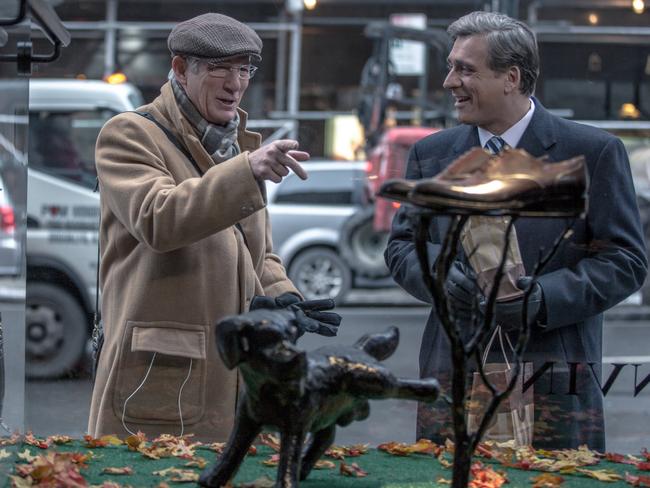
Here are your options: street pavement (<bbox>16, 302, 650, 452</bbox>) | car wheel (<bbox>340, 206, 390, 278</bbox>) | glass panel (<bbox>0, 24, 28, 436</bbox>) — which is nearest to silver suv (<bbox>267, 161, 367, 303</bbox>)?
car wheel (<bbox>340, 206, 390, 278</bbox>)

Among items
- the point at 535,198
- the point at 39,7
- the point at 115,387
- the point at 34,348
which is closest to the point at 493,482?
the point at 535,198

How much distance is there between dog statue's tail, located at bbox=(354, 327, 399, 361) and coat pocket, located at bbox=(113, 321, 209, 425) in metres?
0.78

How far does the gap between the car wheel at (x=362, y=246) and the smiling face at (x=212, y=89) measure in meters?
7.82

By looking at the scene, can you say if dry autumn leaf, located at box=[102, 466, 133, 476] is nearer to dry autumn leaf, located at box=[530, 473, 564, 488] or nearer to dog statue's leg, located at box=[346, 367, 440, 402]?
dog statue's leg, located at box=[346, 367, 440, 402]

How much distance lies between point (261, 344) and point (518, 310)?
3.29 ft

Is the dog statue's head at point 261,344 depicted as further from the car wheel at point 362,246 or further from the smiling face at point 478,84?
the car wheel at point 362,246

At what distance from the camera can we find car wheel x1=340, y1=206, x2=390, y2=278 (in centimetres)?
1062

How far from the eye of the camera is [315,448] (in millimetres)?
1986

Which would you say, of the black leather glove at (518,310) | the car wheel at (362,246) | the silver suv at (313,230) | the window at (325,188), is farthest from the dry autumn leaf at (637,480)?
the silver suv at (313,230)

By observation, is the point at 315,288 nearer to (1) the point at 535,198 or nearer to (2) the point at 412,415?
(2) the point at 412,415

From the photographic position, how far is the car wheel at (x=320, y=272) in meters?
11.0

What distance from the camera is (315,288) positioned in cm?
1105

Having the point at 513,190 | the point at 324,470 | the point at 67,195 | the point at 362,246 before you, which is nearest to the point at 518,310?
the point at 324,470

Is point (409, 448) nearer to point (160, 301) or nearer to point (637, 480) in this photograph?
point (637, 480)
